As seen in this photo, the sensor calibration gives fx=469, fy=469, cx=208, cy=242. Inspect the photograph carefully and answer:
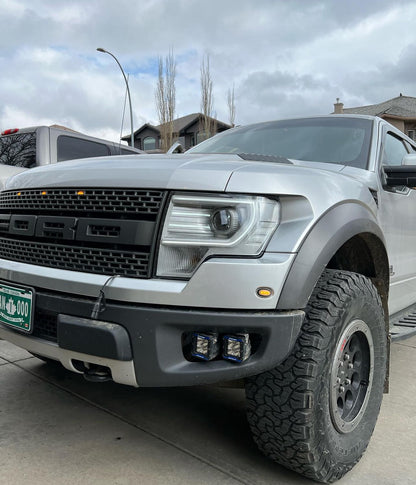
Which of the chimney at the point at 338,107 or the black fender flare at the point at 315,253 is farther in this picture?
the chimney at the point at 338,107

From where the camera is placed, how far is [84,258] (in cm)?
192

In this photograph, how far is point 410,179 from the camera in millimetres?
2750

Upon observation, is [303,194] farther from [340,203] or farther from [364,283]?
[364,283]

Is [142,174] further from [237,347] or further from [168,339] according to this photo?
[237,347]

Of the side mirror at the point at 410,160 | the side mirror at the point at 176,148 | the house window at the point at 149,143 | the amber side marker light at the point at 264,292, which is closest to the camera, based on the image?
the amber side marker light at the point at 264,292

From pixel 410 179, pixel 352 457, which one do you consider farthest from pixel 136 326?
pixel 410 179

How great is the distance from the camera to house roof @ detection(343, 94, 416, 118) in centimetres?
3619

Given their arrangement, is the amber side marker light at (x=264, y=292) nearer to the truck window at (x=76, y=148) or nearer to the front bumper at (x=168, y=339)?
the front bumper at (x=168, y=339)

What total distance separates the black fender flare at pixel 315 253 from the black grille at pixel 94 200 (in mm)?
575

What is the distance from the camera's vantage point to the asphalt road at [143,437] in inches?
80.7

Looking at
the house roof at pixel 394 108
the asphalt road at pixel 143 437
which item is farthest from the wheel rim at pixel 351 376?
the house roof at pixel 394 108

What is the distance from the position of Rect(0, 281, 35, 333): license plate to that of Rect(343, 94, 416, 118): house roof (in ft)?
119

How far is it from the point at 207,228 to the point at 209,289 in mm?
237

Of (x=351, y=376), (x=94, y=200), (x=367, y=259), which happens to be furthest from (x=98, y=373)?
(x=367, y=259)
